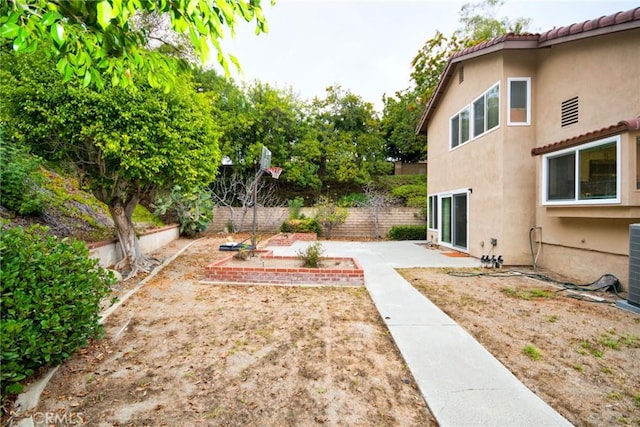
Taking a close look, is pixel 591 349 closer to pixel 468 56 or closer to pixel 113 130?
pixel 113 130

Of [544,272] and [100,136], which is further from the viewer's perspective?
[544,272]

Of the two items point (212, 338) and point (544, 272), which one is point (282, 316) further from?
point (544, 272)

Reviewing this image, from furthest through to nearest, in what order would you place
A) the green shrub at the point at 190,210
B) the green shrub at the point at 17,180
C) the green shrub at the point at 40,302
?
the green shrub at the point at 190,210 < the green shrub at the point at 17,180 < the green shrub at the point at 40,302

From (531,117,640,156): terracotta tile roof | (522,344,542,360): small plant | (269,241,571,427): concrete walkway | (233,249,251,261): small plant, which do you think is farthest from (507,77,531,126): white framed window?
(233,249,251,261): small plant

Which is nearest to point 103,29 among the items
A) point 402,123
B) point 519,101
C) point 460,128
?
point 519,101

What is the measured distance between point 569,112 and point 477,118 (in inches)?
98.2

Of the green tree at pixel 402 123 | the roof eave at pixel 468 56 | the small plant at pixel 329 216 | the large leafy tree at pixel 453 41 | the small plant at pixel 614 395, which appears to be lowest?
the small plant at pixel 614 395

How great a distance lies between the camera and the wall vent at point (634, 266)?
14.6 feet

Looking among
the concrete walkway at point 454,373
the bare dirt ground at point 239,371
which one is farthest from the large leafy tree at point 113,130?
the concrete walkway at point 454,373

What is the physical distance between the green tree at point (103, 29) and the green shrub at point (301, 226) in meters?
11.6

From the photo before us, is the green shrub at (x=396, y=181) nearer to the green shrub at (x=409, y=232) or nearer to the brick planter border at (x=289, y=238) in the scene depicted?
the green shrub at (x=409, y=232)

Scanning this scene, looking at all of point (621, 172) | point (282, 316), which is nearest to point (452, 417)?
point (282, 316)

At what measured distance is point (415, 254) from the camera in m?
9.55

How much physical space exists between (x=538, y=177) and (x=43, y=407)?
9057mm
